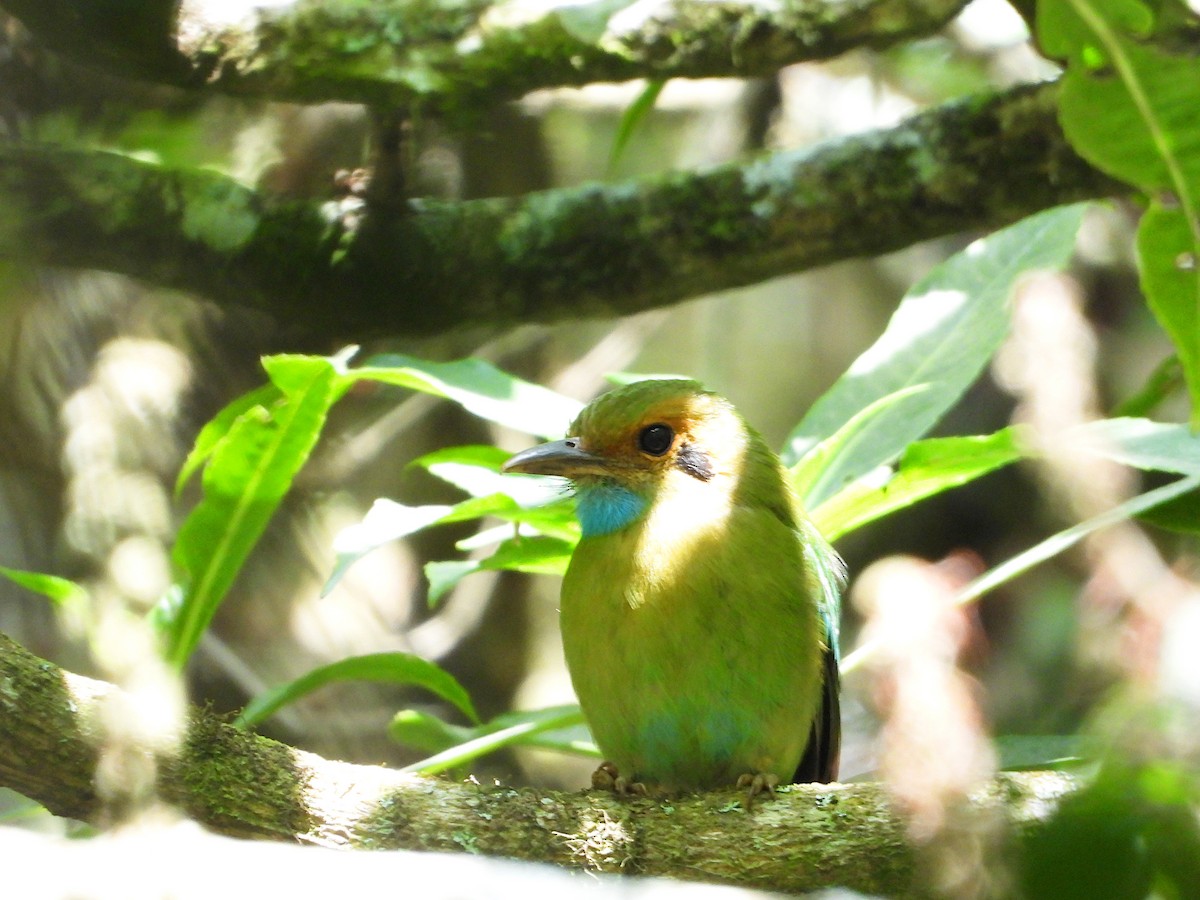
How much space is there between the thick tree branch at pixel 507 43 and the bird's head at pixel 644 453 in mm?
976

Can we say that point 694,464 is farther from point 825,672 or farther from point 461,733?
point 461,733

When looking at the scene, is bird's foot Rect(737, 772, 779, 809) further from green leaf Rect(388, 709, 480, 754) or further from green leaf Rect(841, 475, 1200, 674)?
green leaf Rect(388, 709, 480, 754)

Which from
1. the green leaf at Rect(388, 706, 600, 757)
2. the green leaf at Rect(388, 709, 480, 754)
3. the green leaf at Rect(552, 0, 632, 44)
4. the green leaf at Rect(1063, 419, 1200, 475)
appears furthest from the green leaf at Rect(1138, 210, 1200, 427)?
the green leaf at Rect(388, 709, 480, 754)

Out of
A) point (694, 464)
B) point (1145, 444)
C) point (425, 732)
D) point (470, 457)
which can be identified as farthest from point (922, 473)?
point (425, 732)

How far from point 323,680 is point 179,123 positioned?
202cm

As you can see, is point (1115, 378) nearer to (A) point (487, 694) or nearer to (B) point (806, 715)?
(A) point (487, 694)

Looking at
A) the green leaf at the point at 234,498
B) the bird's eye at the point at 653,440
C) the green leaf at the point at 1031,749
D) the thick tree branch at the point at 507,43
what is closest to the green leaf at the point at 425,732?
the green leaf at the point at 234,498

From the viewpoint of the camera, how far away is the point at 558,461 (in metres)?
3.29

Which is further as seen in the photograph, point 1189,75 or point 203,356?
point 203,356

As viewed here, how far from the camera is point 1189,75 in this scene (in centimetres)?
212

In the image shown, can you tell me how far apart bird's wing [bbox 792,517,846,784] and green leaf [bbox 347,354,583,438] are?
753 millimetres

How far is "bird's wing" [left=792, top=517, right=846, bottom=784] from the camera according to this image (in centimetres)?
322

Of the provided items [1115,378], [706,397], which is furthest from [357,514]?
[1115,378]

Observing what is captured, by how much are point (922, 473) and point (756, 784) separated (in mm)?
907
